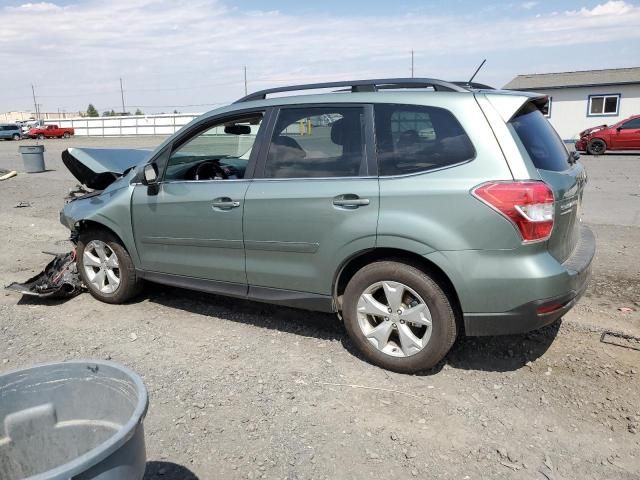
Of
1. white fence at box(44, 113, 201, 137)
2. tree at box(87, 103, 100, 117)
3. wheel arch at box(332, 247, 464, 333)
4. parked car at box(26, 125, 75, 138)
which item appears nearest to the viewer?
wheel arch at box(332, 247, 464, 333)

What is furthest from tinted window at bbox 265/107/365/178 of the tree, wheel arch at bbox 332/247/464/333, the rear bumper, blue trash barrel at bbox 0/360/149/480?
the tree

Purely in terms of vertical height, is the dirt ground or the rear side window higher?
the rear side window

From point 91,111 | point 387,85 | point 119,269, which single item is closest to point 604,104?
point 387,85

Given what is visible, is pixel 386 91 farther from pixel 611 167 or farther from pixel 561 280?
pixel 611 167

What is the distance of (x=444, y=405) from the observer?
3.41m

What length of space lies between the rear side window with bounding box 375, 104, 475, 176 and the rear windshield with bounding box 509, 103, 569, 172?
1.17 feet

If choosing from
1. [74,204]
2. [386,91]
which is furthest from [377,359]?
[74,204]

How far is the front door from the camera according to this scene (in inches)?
169

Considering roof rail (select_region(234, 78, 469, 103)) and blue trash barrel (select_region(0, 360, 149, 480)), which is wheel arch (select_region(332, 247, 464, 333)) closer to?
roof rail (select_region(234, 78, 469, 103))

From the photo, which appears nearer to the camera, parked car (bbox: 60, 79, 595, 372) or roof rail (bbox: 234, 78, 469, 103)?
parked car (bbox: 60, 79, 595, 372)

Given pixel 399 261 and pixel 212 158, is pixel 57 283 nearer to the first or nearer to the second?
pixel 212 158

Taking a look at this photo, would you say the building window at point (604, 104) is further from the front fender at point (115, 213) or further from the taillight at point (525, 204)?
the front fender at point (115, 213)

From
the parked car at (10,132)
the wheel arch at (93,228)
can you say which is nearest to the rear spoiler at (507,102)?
the wheel arch at (93,228)

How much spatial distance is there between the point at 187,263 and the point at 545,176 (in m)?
2.83
